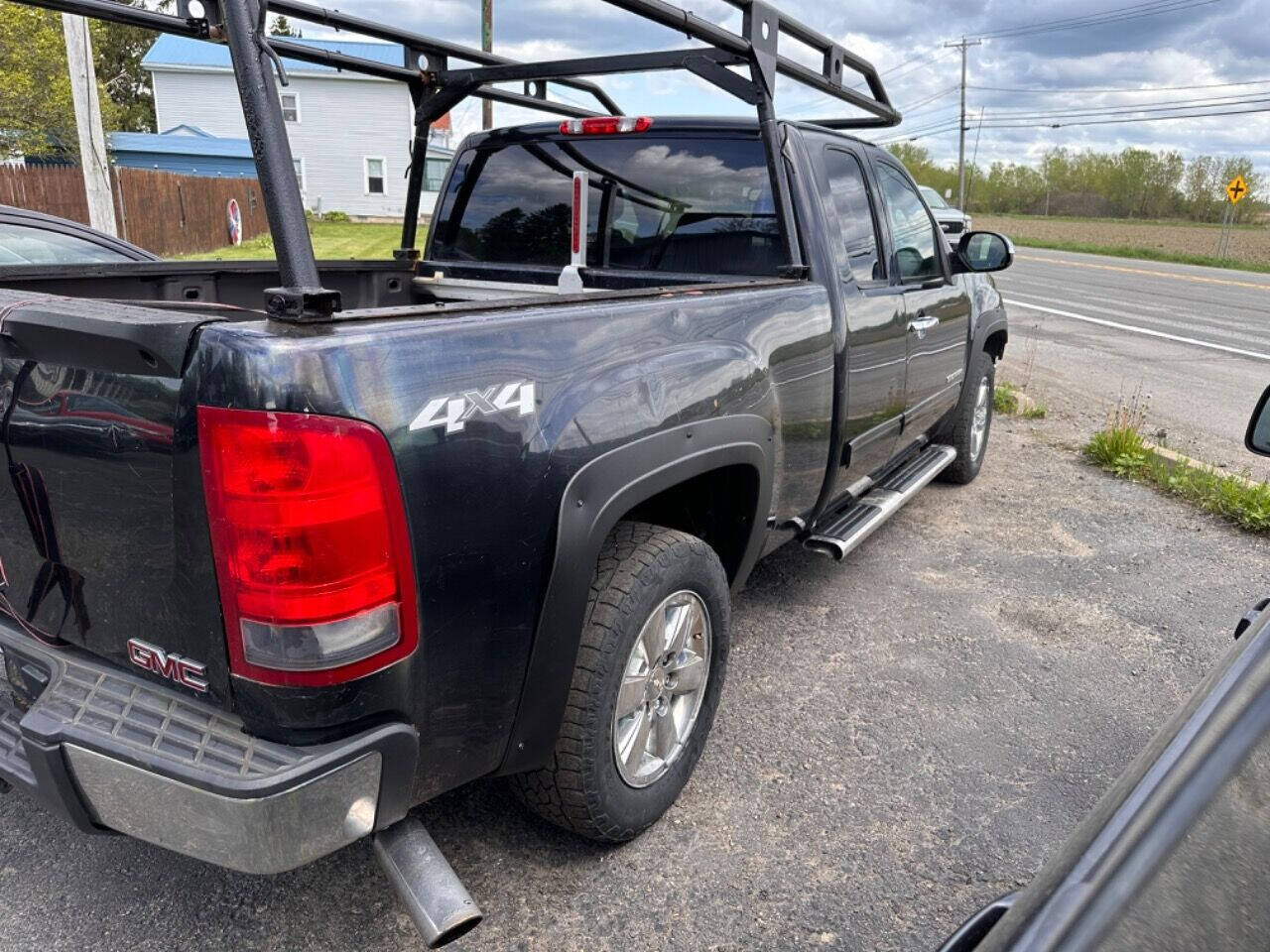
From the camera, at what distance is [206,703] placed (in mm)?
1941

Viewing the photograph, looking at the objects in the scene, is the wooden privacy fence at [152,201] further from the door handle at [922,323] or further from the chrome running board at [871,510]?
the door handle at [922,323]

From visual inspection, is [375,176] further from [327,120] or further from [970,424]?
[970,424]

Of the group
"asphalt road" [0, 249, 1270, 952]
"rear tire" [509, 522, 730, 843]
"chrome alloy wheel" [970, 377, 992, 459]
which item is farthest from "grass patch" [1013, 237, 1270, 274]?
"rear tire" [509, 522, 730, 843]

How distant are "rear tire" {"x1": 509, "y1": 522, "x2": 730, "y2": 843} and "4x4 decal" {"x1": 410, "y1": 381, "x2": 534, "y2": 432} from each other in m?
0.58

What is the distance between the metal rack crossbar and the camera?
5.92 ft

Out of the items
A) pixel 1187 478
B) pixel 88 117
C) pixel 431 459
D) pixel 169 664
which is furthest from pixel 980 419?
pixel 88 117

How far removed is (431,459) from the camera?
6.16 ft

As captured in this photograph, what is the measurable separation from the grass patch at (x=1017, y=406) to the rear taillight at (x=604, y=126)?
17.2 feet

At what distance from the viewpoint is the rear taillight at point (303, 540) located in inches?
67.8

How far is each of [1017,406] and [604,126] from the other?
5.65m

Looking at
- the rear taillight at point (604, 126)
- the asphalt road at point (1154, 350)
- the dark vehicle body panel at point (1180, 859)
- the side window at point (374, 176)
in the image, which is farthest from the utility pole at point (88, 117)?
the side window at point (374, 176)

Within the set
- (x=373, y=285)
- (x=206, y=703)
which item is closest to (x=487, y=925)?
(x=206, y=703)

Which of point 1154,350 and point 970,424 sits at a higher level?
point 970,424

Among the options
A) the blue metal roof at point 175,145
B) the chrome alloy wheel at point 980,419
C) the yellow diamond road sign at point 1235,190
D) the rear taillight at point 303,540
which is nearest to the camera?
the rear taillight at point 303,540
